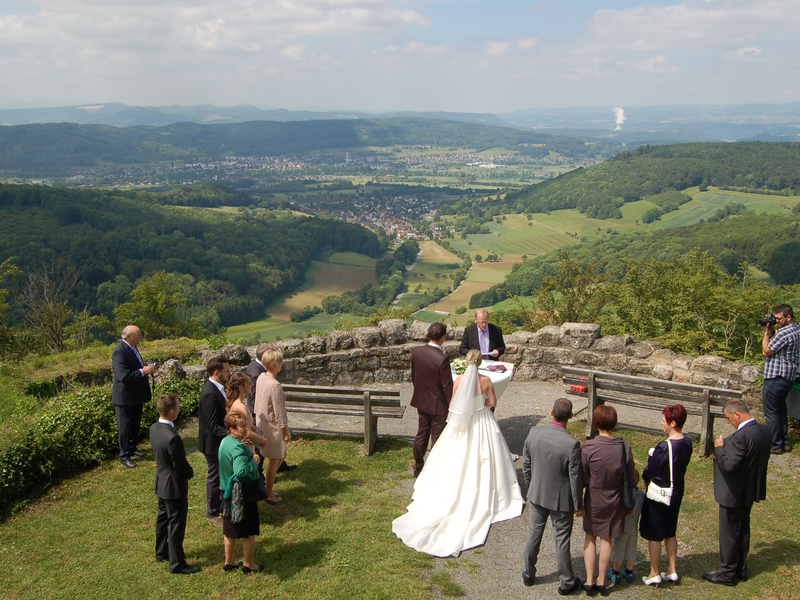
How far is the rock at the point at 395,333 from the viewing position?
11.1m

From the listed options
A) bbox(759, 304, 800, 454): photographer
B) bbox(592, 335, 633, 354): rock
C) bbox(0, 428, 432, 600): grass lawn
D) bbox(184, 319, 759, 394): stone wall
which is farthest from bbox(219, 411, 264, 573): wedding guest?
bbox(592, 335, 633, 354): rock

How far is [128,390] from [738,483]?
7.11m

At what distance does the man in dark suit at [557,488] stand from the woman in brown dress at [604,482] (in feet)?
0.27

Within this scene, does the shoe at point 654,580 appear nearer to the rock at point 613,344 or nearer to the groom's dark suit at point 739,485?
the groom's dark suit at point 739,485

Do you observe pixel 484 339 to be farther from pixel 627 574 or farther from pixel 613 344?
pixel 627 574

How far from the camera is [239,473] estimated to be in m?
4.99

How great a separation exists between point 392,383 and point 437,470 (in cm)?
464

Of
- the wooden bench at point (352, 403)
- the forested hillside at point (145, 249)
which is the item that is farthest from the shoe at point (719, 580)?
the forested hillside at point (145, 249)

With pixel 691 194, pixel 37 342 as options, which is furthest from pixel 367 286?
pixel 691 194

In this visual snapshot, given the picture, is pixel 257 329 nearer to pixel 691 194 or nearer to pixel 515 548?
pixel 515 548

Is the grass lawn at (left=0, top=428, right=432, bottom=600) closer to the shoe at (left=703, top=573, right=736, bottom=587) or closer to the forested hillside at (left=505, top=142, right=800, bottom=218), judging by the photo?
the shoe at (left=703, top=573, right=736, bottom=587)

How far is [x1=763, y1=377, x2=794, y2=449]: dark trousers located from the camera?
7.27m

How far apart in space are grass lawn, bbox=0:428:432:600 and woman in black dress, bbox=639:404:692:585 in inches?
80.4

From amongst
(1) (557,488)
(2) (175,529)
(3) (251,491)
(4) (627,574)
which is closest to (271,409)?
(3) (251,491)
